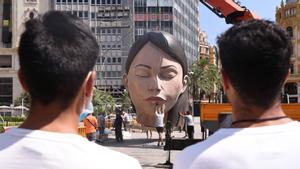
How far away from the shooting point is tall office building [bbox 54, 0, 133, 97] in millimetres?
71625

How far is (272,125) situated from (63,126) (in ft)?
3.08

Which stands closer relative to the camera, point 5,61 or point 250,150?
point 250,150

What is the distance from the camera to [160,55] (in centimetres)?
1053

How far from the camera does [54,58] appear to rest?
7.53ft

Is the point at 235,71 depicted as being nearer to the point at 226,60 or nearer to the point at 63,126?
the point at 226,60

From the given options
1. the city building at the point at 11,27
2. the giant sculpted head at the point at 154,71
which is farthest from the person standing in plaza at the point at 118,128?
the city building at the point at 11,27

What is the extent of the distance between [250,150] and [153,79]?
8285 millimetres

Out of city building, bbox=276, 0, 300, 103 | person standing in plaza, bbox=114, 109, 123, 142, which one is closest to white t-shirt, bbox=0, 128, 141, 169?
person standing in plaza, bbox=114, 109, 123, 142

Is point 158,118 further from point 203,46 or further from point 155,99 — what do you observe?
point 203,46

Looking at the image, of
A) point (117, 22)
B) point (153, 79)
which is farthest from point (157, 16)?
A: point (153, 79)

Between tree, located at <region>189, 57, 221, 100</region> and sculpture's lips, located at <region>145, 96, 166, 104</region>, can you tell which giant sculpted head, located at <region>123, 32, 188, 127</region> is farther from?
tree, located at <region>189, 57, 221, 100</region>

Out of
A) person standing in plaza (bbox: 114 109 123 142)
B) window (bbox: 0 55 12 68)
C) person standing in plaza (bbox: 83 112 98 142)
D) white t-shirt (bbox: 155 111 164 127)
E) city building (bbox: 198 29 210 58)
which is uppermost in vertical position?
city building (bbox: 198 29 210 58)

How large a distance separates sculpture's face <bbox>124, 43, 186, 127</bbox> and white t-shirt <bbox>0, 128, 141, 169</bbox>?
8321 millimetres

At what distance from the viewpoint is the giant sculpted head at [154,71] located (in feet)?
34.7
